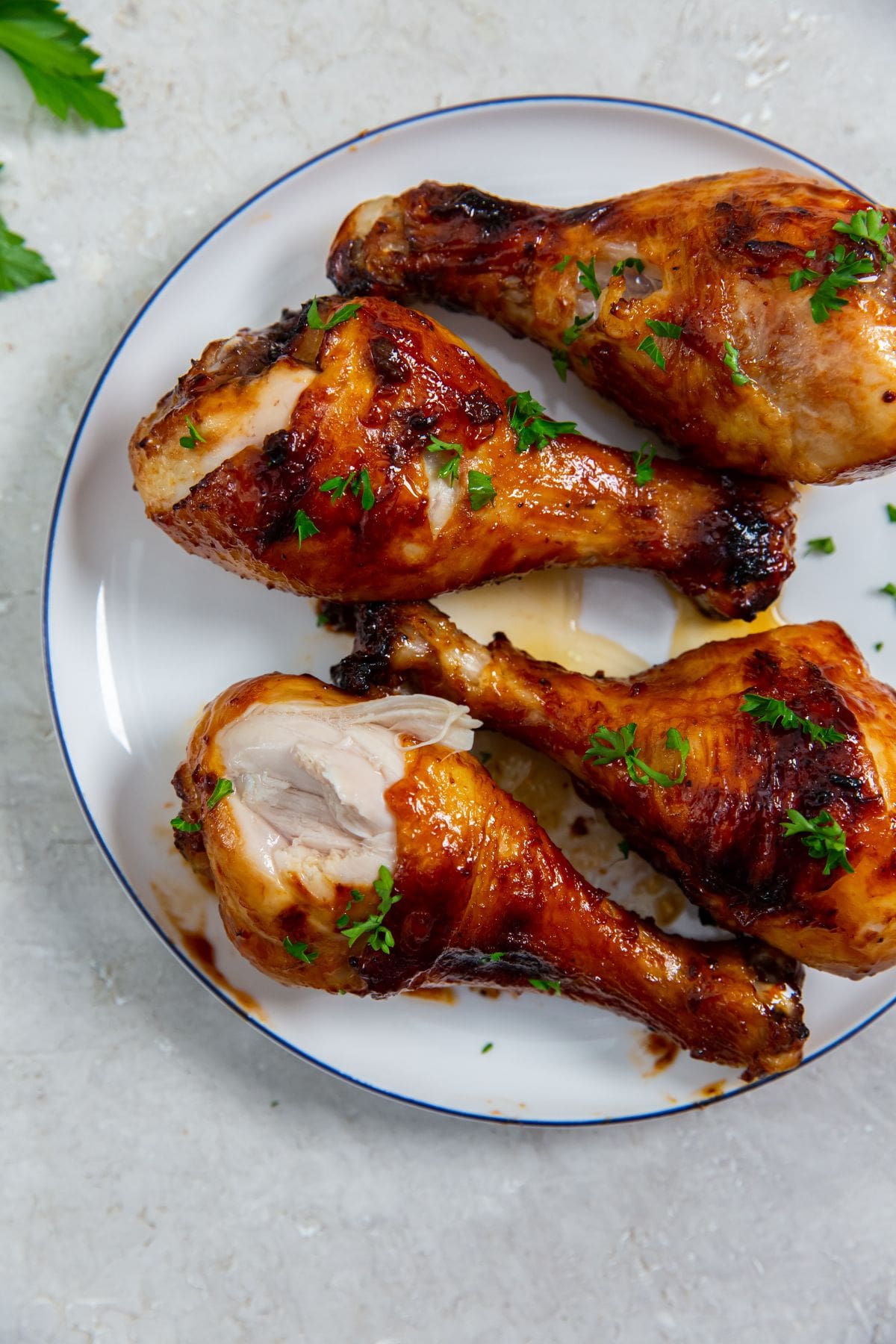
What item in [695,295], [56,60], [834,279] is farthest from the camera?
[56,60]

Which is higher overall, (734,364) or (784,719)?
(734,364)

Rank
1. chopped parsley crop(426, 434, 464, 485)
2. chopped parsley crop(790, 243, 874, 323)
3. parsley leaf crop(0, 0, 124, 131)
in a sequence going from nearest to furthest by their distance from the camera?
chopped parsley crop(790, 243, 874, 323) < chopped parsley crop(426, 434, 464, 485) < parsley leaf crop(0, 0, 124, 131)

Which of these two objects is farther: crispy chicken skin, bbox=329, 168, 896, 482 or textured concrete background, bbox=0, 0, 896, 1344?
textured concrete background, bbox=0, 0, 896, 1344

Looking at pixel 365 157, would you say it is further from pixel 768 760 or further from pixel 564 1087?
pixel 564 1087

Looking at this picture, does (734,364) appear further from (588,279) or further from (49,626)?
(49,626)

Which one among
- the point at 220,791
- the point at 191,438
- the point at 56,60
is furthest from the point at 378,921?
the point at 56,60

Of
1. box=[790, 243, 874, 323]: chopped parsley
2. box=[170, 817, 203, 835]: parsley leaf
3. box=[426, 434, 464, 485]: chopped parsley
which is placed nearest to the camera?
box=[790, 243, 874, 323]: chopped parsley

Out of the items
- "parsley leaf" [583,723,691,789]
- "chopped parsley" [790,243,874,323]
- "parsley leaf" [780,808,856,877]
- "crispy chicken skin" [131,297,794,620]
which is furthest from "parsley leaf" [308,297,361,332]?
"parsley leaf" [780,808,856,877]

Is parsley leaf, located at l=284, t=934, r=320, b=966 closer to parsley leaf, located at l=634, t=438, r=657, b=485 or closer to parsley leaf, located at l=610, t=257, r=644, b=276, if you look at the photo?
parsley leaf, located at l=634, t=438, r=657, b=485
